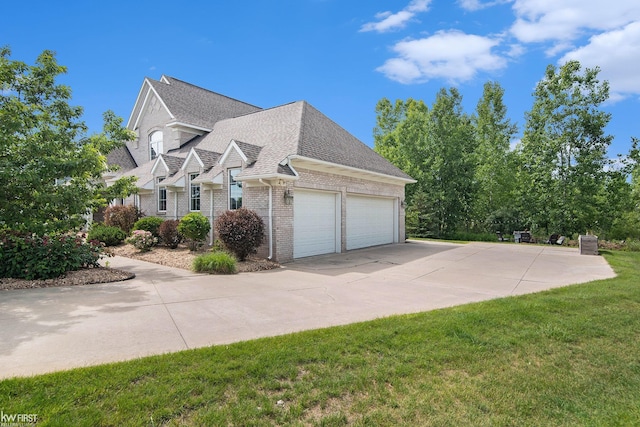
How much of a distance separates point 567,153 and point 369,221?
16.1m

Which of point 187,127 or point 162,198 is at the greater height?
point 187,127

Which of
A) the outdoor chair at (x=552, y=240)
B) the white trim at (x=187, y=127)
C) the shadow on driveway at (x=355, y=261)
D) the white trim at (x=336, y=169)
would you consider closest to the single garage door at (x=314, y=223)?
the shadow on driveway at (x=355, y=261)

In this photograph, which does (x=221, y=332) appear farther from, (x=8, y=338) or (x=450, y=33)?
(x=450, y=33)

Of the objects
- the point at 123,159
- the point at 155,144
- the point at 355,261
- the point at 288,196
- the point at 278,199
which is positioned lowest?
the point at 355,261

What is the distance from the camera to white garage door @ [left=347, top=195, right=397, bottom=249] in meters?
15.4

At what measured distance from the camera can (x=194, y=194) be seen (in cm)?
1509

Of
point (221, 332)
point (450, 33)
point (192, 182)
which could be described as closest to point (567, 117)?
point (450, 33)

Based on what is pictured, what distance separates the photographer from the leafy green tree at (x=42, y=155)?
8070 mm

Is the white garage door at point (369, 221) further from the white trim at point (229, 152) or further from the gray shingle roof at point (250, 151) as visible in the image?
the white trim at point (229, 152)

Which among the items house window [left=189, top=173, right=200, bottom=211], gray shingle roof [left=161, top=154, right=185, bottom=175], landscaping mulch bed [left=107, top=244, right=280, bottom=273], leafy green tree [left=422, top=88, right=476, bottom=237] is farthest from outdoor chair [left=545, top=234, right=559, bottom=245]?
gray shingle roof [left=161, top=154, right=185, bottom=175]

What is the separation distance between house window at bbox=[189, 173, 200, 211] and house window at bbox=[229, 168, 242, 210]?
7.95 feet

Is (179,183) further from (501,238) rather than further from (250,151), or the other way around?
(501,238)

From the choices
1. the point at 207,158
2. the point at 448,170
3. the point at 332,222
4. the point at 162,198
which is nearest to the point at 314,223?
the point at 332,222

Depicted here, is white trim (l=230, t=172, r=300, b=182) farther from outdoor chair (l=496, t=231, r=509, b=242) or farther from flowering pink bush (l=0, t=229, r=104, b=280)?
outdoor chair (l=496, t=231, r=509, b=242)
